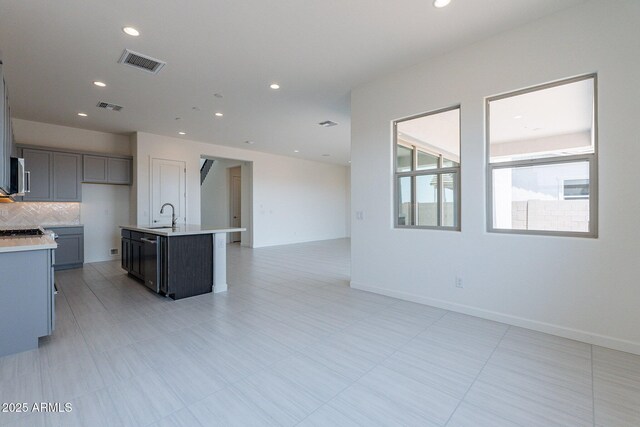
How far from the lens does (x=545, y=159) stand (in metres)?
2.82

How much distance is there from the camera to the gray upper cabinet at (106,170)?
600 centimetres

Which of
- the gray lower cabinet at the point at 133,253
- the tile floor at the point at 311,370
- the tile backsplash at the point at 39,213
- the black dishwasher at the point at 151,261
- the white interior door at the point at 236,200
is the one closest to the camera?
the tile floor at the point at 311,370

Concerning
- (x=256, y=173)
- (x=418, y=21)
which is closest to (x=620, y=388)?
(x=418, y=21)

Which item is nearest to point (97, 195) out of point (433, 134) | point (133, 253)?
point (133, 253)

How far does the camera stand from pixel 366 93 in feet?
13.6

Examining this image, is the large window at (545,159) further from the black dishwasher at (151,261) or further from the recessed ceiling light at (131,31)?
the black dishwasher at (151,261)

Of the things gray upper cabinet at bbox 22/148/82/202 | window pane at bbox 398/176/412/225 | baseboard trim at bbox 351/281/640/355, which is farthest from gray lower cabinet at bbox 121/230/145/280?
window pane at bbox 398/176/412/225

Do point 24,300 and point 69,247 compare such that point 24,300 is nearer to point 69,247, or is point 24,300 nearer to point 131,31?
point 131,31

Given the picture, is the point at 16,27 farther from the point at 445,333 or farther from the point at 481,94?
the point at 445,333

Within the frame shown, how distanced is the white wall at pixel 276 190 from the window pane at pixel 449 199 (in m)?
6.11

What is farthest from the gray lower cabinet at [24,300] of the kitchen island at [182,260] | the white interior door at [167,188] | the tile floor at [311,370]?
the white interior door at [167,188]

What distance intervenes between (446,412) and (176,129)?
6.74m

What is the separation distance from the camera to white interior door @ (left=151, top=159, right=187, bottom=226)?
6691mm

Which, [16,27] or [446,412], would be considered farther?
[16,27]
